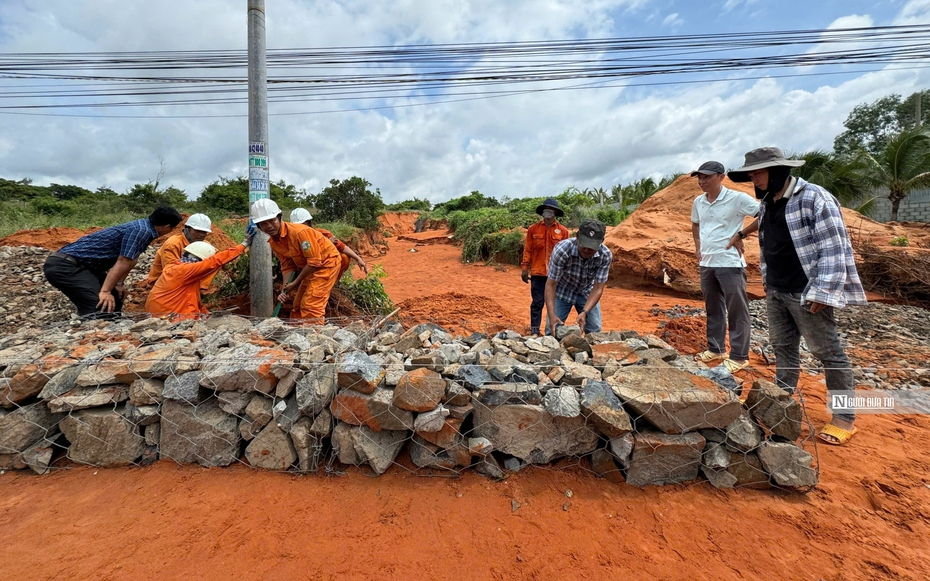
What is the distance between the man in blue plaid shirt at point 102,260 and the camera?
360 centimetres

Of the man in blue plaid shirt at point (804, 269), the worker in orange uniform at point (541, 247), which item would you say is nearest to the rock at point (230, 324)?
the worker in orange uniform at point (541, 247)

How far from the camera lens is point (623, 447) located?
2109mm

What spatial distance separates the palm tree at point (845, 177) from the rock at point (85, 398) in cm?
1862

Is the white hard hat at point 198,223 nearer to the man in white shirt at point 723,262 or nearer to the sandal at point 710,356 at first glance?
the man in white shirt at point 723,262

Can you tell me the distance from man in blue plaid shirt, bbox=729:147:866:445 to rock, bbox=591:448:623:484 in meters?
1.35

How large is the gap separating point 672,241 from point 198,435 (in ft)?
29.5

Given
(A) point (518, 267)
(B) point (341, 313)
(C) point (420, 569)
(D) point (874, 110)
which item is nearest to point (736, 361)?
(C) point (420, 569)

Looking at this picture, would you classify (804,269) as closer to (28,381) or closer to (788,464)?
(788,464)

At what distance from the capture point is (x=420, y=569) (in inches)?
67.3

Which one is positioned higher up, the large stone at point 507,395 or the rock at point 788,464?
the large stone at point 507,395

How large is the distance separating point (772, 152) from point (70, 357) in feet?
15.3

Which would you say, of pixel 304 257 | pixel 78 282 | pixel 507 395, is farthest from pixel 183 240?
pixel 507 395

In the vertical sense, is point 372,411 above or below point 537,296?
below

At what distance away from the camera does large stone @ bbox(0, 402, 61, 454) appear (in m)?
2.32
